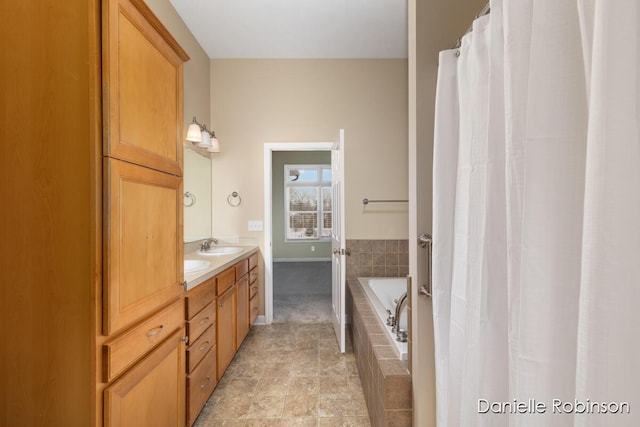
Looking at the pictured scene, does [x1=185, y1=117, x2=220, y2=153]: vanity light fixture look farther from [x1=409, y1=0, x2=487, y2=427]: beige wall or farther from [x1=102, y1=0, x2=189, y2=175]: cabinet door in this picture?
[x1=409, y1=0, x2=487, y2=427]: beige wall

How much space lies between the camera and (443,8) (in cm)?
114

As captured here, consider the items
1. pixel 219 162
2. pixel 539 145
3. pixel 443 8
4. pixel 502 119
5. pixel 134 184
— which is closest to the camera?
pixel 539 145

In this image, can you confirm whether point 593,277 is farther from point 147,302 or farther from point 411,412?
point 147,302

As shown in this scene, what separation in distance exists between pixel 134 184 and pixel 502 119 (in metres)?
1.24

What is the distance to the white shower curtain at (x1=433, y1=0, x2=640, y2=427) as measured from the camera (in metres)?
0.46

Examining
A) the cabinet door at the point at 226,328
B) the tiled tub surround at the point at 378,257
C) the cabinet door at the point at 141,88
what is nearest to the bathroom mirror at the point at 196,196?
the cabinet door at the point at 226,328

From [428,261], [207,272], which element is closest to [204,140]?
[207,272]

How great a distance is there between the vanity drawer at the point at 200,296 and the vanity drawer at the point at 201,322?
35mm

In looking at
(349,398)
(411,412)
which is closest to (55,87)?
(411,412)

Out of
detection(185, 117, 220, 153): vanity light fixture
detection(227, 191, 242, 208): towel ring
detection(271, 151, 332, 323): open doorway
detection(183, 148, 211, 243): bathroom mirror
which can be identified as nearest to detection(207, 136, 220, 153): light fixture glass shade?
detection(185, 117, 220, 153): vanity light fixture

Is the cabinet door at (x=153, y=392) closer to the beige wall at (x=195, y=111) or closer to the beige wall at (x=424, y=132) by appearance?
the beige wall at (x=424, y=132)

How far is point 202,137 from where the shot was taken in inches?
109

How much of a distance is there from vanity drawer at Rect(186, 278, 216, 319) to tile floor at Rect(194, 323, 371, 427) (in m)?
0.72

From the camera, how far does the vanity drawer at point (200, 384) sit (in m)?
1.50
